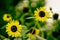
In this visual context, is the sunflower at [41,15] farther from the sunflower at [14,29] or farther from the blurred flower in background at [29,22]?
the sunflower at [14,29]

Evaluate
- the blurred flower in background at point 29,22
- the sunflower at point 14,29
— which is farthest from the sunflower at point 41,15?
the sunflower at point 14,29

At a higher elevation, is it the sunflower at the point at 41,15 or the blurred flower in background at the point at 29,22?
the sunflower at the point at 41,15

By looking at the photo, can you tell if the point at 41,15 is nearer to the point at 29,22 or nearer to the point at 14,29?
the point at 14,29

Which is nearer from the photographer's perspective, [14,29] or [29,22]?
[14,29]

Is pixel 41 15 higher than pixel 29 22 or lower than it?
higher

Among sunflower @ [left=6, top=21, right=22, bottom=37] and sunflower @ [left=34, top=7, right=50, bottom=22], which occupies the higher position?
sunflower @ [left=34, top=7, right=50, bottom=22]

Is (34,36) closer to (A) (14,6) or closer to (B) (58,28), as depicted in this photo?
(B) (58,28)

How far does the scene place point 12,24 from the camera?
1250 mm

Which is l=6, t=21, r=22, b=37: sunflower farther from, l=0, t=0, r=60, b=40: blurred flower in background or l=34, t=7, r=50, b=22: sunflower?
l=34, t=7, r=50, b=22: sunflower

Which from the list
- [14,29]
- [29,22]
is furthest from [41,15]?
[29,22]

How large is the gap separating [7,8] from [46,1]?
0.39m

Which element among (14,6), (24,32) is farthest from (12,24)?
(14,6)

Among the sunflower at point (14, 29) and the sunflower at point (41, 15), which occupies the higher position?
the sunflower at point (41, 15)

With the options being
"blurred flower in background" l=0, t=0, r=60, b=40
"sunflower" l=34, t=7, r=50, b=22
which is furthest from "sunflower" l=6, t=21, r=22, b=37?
"sunflower" l=34, t=7, r=50, b=22
